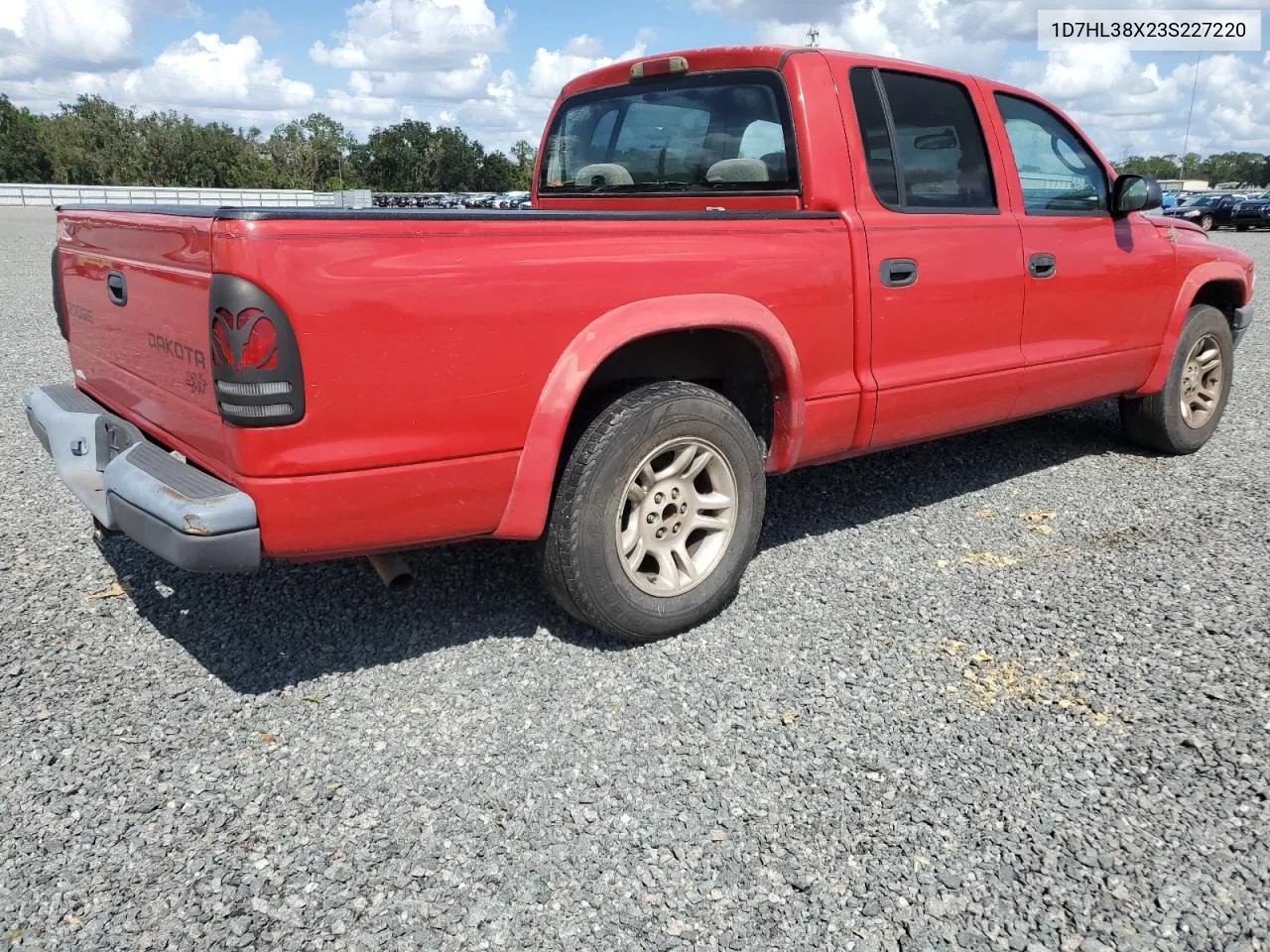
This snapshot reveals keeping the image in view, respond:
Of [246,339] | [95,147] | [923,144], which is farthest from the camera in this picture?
[95,147]

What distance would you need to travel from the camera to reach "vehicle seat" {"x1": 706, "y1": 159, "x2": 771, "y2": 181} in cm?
383

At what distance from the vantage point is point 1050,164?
460 centimetres

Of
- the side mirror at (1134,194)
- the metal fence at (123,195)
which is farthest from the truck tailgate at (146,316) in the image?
the metal fence at (123,195)

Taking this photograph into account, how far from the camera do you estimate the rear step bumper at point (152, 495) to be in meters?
2.54

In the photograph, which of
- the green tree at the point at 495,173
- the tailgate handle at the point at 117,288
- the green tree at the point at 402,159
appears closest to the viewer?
the tailgate handle at the point at 117,288

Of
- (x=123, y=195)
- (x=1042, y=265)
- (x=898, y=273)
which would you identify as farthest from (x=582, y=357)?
(x=123, y=195)

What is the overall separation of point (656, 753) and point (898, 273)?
199cm

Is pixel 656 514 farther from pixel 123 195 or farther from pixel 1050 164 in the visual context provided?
pixel 123 195

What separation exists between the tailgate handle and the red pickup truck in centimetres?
3

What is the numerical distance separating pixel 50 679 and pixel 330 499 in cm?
121

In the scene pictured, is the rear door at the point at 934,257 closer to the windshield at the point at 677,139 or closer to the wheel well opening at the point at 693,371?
the windshield at the point at 677,139

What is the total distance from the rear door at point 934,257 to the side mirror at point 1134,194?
32.6 inches

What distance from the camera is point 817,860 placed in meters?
2.35

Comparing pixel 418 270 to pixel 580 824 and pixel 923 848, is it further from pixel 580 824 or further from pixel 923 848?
pixel 923 848
